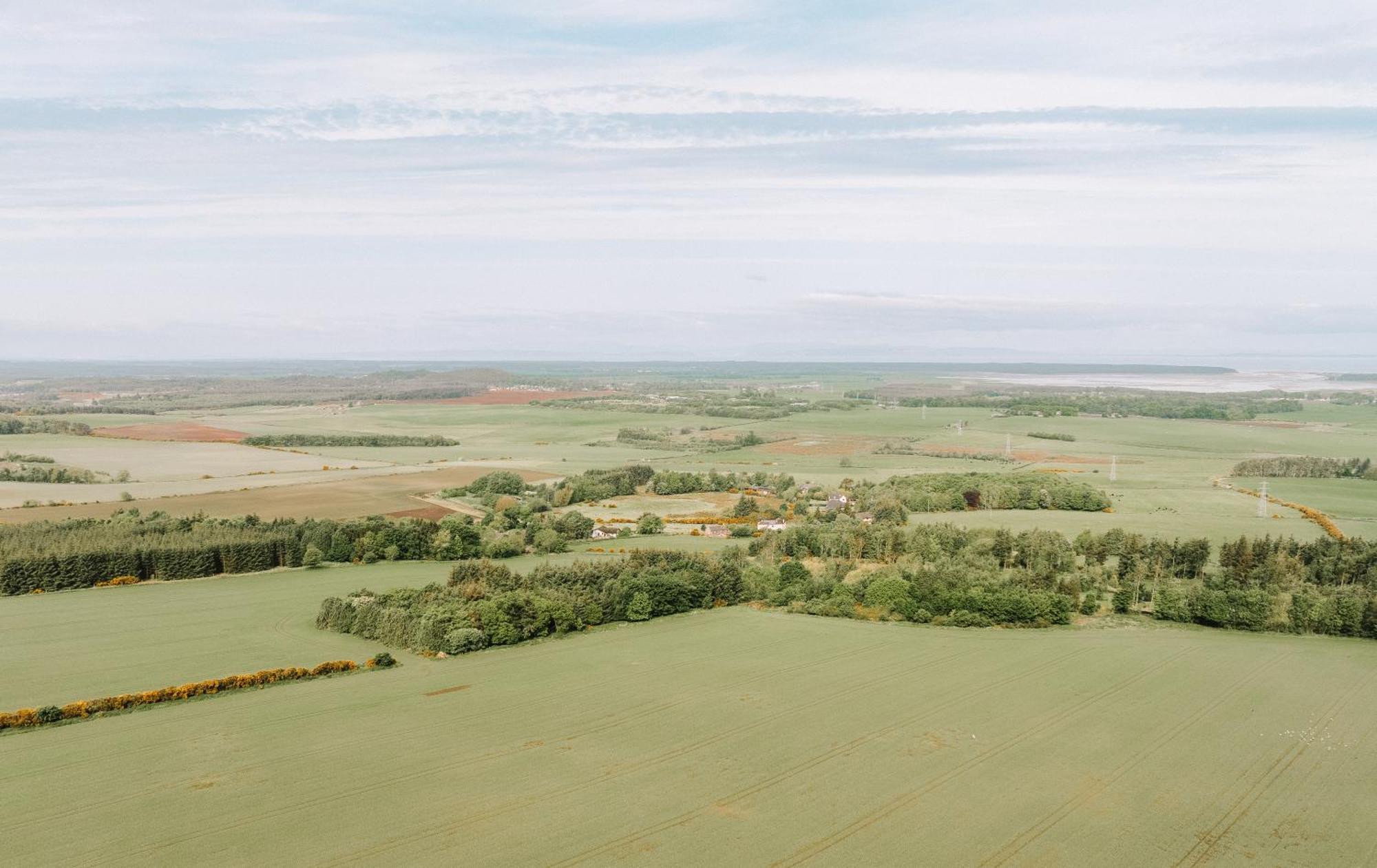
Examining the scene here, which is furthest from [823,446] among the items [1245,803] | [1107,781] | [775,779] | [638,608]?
[1245,803]

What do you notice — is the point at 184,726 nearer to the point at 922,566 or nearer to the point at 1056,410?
the point at 922,566

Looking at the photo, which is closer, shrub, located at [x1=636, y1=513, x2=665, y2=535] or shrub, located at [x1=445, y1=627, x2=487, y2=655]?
shrub, located at [x1=445, y1=627, x2=487, y2=655]

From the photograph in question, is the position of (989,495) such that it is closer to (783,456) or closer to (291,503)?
(783,456)

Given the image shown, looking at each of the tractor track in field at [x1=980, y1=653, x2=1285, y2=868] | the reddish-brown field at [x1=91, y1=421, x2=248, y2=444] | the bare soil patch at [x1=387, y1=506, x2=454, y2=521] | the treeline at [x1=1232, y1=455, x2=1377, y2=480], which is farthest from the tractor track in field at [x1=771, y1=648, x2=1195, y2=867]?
the reddish-brown field at [x1=91, y1=421, x2=248, y2=444]

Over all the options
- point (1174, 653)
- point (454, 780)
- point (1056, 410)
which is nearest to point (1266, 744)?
point (1174, 653)

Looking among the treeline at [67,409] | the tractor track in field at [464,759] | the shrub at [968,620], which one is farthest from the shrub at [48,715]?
the treeline at [67,409]

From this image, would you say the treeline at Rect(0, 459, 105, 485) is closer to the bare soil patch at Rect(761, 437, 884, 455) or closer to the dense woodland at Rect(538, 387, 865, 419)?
the bare soil patch at Rect(761, 437, 884, 455)
